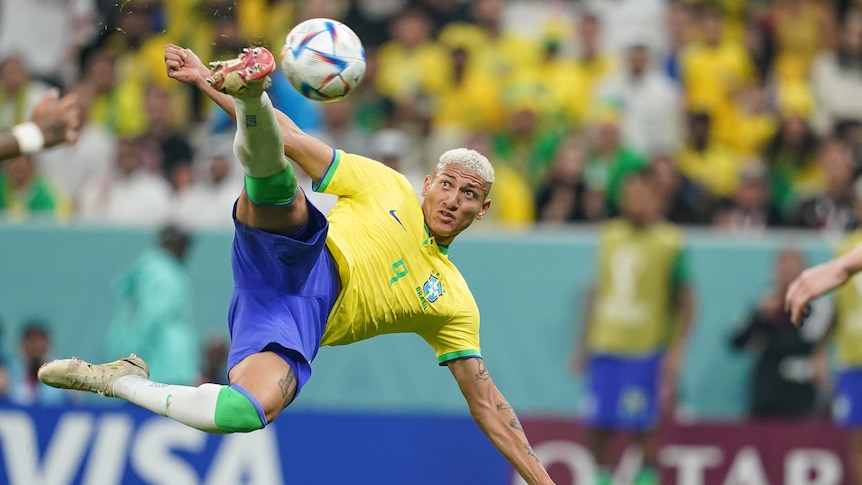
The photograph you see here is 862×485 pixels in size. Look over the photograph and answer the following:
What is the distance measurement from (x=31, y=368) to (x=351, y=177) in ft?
18.5

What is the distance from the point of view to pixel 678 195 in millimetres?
13547

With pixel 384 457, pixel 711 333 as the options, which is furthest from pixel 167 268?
pixel 711 333

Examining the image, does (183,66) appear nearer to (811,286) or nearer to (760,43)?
(811,286)

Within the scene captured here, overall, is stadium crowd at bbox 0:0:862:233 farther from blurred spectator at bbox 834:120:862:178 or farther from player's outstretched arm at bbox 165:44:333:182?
player's outstretched arm at bbox 165:44:333:182

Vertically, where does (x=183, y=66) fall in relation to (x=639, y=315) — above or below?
above

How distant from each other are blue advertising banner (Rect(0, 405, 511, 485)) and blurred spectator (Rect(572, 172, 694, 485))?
1638 mm

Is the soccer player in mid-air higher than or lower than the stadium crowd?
lower

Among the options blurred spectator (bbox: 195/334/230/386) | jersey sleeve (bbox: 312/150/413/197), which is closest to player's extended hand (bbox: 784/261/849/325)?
jersey sleeve (bbox: 312/150/413/197)

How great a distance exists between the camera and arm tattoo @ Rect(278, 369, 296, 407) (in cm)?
708

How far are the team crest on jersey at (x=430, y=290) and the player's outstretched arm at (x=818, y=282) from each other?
183cm

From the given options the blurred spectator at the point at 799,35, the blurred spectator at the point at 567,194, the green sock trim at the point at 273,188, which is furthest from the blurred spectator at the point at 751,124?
the green sock trim at the point at 273,188

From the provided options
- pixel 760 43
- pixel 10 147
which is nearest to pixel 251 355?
pixel 10 147

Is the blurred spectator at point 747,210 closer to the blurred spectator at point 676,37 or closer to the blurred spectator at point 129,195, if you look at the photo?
the blurred spectator at point 676,37

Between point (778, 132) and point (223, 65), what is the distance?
28.7 feet
